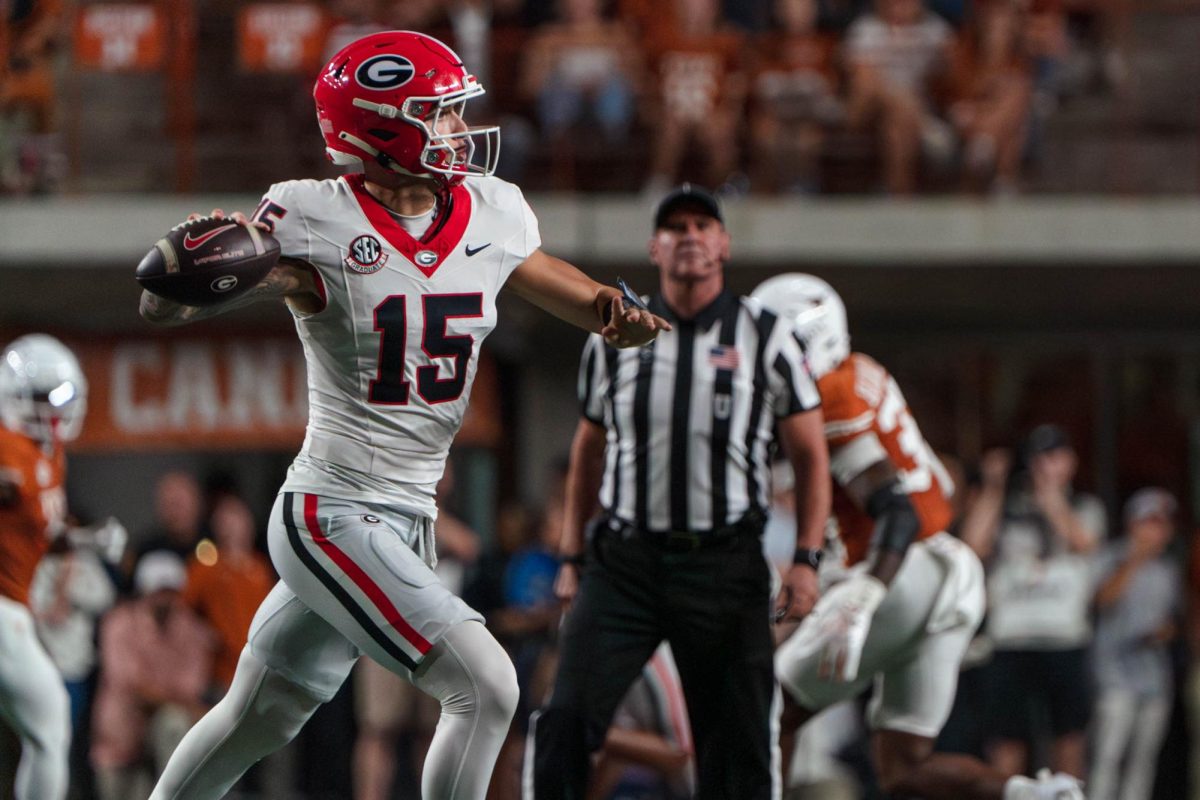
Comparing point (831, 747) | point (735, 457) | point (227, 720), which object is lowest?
point (831, 747)

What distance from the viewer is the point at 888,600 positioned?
5.75 metres

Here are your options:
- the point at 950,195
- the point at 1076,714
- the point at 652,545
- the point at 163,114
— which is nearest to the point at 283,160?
the point at 163,114

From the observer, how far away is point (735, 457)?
524cm

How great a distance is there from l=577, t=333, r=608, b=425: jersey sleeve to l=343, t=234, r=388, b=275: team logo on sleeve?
1.37 metres

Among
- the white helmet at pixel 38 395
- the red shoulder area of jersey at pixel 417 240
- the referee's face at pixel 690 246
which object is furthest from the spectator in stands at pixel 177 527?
the red shoulder area of jersey at pixel 417 240

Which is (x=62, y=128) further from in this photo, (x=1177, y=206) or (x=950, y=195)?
(x=1177, y=206)

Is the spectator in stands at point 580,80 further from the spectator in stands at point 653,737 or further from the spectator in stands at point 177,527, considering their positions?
the spectator in stands at point 653,737

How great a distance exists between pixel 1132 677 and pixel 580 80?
4.59 metres

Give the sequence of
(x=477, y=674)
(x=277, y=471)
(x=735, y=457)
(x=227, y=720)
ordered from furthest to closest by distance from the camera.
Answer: (x=277, y=471)
(x=735, y=457)
(x=227, y=720)
(x=477, y=674)

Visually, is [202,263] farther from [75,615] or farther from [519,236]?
[75,615]

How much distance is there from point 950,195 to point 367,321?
7.39 metres

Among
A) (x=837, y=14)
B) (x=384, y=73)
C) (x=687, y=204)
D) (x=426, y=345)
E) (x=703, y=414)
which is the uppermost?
(x=837, y=14)

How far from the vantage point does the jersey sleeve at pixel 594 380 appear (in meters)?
5.39

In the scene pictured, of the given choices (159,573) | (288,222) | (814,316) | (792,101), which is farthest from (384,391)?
(792,101)
